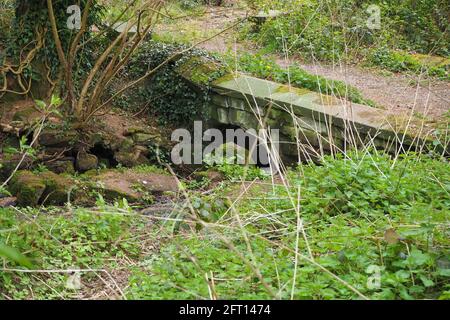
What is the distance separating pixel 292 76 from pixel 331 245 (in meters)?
5.47

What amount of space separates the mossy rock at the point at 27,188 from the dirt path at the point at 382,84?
2.58 meters

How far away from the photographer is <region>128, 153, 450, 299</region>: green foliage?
3037 millimetres

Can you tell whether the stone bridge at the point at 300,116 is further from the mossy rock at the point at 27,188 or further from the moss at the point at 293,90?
the mossy rock at the point at 27,188

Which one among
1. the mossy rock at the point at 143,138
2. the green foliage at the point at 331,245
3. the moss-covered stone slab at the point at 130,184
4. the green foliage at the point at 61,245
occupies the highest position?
the green foliage at the point at 331,245

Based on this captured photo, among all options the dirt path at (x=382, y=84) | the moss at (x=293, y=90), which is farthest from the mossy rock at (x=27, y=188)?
the moss at (x=293, y=90)

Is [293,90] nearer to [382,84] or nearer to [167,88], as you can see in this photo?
[382,84]

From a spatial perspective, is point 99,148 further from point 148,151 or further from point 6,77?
point 6,77

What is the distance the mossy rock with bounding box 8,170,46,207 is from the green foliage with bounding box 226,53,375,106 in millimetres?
3328

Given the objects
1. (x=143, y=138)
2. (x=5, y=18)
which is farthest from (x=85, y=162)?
(x=5, y=18)

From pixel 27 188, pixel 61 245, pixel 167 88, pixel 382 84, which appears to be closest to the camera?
pixel 61 245

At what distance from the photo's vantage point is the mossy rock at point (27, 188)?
20.8 feet

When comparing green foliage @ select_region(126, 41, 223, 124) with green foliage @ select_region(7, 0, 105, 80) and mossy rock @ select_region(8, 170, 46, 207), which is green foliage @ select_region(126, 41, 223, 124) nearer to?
A: green foliage @ select_region(7, 0, 105, 80)

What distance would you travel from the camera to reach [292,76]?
8680 millimetres

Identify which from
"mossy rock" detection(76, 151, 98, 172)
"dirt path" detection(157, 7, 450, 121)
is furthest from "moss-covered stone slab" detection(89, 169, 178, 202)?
"dirt path" detection(157, 7, 450, 121)
